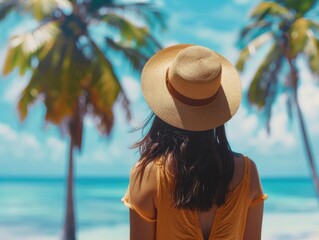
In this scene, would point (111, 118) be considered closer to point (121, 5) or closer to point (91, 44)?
point (91, 44)

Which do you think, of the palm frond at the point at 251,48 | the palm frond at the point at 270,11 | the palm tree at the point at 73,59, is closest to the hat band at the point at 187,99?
the palm tree at the point at 73,59

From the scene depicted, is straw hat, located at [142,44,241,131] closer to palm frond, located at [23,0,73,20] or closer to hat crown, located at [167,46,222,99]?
hat crown, located at [167,46,222,99]

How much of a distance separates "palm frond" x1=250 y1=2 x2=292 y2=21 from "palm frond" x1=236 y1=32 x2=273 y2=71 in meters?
0.59

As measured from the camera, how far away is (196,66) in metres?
1.64

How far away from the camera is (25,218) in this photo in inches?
1486

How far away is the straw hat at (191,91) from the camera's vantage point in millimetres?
1602

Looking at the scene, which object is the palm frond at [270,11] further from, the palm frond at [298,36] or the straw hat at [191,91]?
the straw hat at [191,91]

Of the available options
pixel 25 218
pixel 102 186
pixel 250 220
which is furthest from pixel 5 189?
pixel 250 220

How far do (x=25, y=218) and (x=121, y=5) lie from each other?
27098mm

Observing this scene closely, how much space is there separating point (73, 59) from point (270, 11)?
657 cm

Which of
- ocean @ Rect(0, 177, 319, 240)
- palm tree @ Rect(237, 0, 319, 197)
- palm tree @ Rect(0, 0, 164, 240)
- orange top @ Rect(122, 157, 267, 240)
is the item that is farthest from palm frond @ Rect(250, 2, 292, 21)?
orange top @ Rect(122, 157, 267, 240)

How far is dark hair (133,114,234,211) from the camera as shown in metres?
1.57

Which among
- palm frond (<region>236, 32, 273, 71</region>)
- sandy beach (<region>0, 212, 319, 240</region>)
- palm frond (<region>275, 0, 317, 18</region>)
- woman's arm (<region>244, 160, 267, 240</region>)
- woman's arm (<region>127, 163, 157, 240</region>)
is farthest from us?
sandy beach (<region>0, 212, 319, 240</region>)

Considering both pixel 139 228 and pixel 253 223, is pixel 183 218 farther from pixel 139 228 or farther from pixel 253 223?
pixel 253 223
